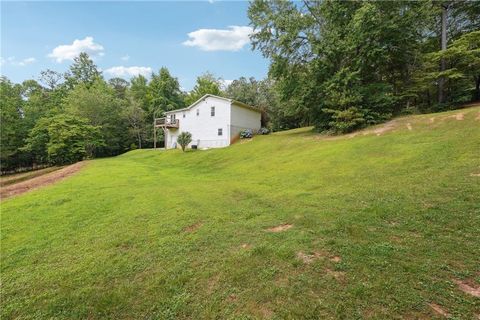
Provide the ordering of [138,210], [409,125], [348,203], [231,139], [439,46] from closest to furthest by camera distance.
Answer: [348,203], [138,210], [409,125], [439,46], [231,139]

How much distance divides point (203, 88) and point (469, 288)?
44293mm

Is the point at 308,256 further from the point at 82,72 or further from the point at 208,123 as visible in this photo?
the point at 82,72

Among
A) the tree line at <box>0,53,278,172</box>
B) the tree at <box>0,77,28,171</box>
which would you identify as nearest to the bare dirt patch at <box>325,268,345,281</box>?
the tree line at <box>0,53,278,172</box>

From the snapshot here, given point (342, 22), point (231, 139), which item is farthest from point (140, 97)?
point (342, 22)

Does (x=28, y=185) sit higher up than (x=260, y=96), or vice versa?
(x=260, y=96)

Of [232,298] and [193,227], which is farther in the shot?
[193,227]

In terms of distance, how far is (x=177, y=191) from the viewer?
10.1 m

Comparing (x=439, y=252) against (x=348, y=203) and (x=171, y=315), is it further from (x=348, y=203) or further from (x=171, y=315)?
(x=171, y=315)

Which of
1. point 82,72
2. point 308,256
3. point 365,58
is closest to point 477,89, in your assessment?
point 365,58

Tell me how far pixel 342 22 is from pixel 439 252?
20.5 m

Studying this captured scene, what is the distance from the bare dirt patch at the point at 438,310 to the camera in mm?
2834

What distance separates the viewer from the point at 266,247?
4750 mm

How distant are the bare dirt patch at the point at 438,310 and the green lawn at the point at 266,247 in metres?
0.04

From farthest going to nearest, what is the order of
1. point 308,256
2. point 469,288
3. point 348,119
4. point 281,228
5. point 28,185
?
point 348,119 < point 28,185 < point 281,228 < point 308,256 < point 469,288
